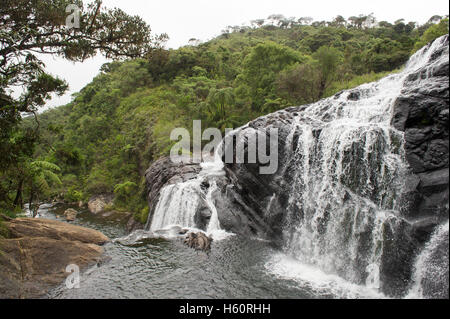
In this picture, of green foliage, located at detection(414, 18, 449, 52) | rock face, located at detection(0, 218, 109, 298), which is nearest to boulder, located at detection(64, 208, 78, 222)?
rock face, located at detection(0, 218, 109, 298)

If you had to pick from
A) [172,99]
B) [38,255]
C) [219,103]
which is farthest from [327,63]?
[38,255]

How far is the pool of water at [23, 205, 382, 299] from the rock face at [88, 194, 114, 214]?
1131 cm

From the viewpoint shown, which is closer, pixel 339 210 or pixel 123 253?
pixel 339 210

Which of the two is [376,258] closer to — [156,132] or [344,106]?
[344,106]

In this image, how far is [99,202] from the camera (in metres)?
24.4

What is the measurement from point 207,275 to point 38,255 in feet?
21.3

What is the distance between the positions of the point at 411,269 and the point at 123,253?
454 inches

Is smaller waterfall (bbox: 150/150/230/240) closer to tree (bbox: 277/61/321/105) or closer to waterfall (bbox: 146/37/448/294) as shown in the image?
waterfall (bbox: 146/37/448/294)

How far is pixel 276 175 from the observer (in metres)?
13.8

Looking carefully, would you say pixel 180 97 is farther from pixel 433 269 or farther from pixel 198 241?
pixel 433 269

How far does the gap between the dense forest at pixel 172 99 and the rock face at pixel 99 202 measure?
908 millimetres

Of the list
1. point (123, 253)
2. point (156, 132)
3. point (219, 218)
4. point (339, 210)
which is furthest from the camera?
point (156, 132)
